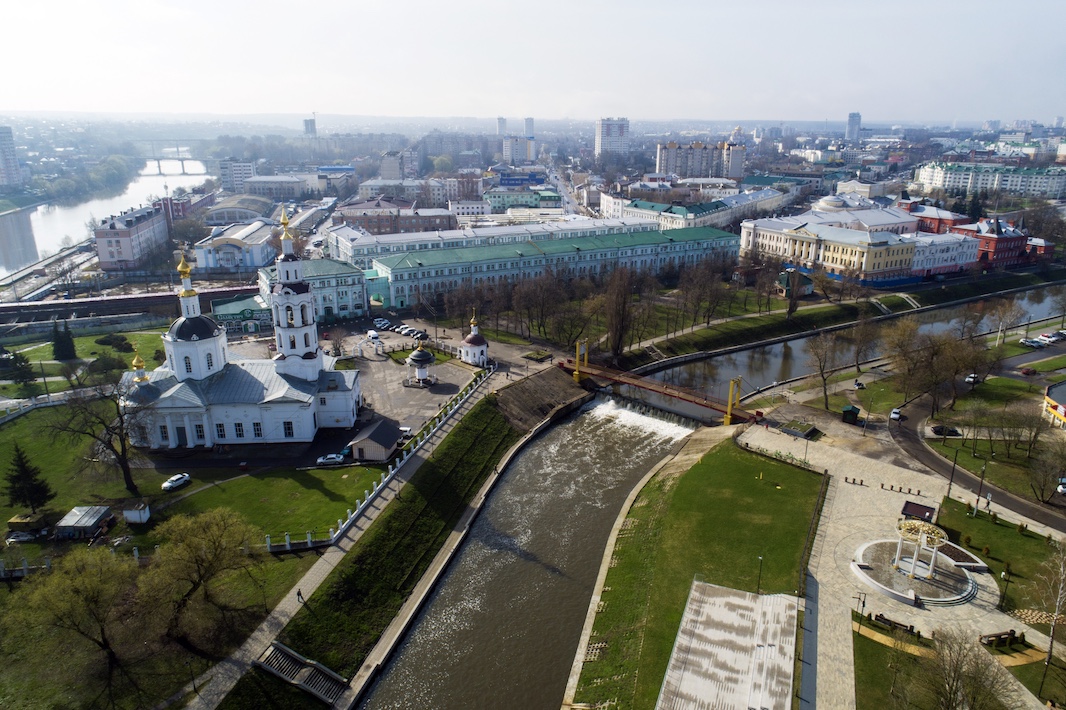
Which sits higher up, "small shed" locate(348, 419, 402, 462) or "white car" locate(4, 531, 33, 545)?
"small shed" locate(348, 419, 402, 462)

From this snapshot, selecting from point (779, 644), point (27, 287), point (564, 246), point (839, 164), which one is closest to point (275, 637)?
point (779, 644)

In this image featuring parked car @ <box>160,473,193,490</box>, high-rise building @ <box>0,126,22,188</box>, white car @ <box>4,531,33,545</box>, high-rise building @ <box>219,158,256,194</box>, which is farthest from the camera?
high-rise building @ <box>219,158,256,194</box>

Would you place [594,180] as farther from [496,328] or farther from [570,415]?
[570,415]

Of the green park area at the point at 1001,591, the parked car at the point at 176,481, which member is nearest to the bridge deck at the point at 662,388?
the green park area at the point at 1001,591

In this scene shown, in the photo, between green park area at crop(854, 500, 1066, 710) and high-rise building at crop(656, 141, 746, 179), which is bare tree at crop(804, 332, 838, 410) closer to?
green park area at crop(854, 500, 1066, 710)

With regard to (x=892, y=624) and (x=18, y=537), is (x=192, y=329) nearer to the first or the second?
(x=18, y=537)

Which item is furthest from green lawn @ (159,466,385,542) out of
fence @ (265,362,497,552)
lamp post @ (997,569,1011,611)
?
lamp post @ (997,569,1011,611)

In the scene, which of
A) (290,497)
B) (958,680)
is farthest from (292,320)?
(958,680)

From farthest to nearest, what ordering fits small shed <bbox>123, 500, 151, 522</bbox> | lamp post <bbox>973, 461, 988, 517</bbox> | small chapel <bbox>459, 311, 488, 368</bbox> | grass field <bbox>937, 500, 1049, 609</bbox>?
small chapel <bbox>459, 311, 488, 368</bbox> → lamp post <bbox>973, 461, 988, 517</bbox> → small shed <bbox>123, 500, 151, 522</bbox> → grass field <bbox>937, 500, 1049, 609</bbox>
